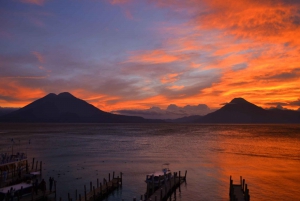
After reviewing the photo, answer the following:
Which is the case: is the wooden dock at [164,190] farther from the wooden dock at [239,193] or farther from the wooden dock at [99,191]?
the wooden dock at [239,193]

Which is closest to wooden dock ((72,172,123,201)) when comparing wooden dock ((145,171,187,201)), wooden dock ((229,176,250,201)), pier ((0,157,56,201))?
pier ((0,157,56,201))

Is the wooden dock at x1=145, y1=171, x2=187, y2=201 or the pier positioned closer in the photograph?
the pier

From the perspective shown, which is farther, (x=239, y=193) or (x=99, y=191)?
(x=99, y=191)

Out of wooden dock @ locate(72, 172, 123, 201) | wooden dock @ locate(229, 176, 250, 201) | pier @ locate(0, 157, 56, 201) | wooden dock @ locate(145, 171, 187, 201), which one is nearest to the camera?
pier @ locate(0, 157, 56, 201)

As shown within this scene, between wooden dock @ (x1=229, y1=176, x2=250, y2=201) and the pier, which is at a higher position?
the pier

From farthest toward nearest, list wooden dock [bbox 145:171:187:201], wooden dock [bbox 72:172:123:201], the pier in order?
wooden dock [bbox 145:171:187:201] < wooden dock [bbox 72:172:123:201] < the pier

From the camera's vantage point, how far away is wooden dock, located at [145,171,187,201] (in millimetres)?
33450

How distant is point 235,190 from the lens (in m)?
35.8

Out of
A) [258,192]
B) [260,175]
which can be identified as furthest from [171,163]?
[258,192]

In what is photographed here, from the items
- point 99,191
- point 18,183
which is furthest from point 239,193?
point 18,183

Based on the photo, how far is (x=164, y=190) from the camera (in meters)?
37.2

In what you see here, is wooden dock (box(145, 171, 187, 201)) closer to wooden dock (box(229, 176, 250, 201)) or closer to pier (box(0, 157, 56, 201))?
wooden dock (box(229, 176, 250, 201))

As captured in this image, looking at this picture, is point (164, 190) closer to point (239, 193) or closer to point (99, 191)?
point (99, 191)

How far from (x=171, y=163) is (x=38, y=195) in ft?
113
